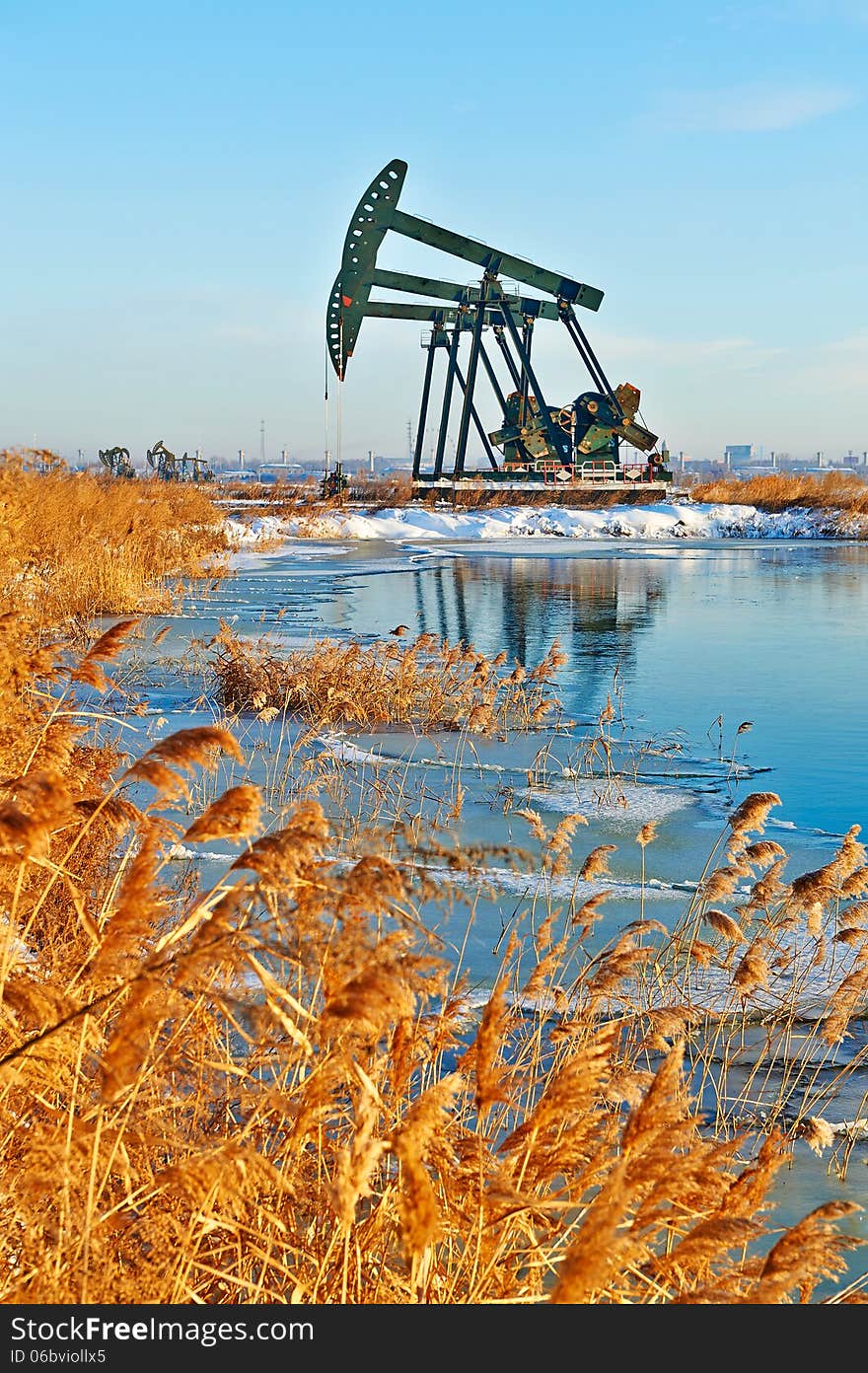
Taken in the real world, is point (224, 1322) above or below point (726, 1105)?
above

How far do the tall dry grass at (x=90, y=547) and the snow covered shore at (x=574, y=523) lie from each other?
9.67 meters

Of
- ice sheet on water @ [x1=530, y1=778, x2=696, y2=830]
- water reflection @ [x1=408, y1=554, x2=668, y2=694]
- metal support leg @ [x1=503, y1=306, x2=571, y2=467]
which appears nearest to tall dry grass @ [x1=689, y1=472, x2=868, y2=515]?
metal support leg @ [x1=503, y1=306, x2=571, y2=467]

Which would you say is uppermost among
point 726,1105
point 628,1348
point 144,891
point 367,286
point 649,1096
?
point 367,286

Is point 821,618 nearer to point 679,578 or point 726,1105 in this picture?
point 679,578

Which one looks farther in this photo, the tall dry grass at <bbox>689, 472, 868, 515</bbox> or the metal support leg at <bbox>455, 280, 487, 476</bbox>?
the tall dry grass at <bbox>689, 472, 868, 515</bbox>

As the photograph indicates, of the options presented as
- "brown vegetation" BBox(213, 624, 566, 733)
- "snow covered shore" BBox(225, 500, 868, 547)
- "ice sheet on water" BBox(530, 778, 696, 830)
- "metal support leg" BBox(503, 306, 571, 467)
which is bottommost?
"ice sheet on water" BBox(530, 778, 696, 830)

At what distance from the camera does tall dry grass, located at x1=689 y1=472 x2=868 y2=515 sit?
35.7 m

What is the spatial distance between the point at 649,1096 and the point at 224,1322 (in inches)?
25.3

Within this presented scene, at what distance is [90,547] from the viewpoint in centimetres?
1408

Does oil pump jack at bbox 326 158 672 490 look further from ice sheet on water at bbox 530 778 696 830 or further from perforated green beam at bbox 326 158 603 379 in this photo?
ice sheet on water at bbox 530 778 696 830

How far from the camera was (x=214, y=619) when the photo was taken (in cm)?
1377

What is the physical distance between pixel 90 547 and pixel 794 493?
28.1 m

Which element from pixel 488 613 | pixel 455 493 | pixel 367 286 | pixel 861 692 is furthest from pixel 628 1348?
pixel 455 493

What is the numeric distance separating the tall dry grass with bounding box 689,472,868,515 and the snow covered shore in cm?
105
